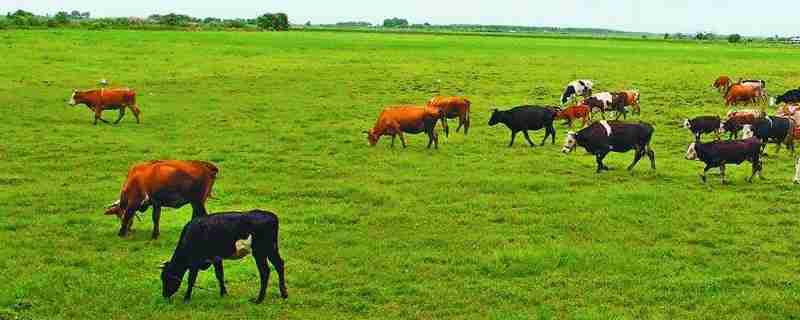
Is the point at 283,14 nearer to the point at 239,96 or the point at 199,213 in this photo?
the point at 239,96

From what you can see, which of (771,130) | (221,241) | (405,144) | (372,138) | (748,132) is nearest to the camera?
(221,241)

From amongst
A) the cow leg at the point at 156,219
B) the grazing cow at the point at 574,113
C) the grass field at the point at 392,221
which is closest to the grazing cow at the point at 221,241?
the grass field at the point at 392,221

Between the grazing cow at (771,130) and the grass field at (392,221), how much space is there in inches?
24.6

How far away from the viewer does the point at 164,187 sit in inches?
478

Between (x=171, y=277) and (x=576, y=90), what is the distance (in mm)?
24110

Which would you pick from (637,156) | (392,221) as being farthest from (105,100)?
(637,156)

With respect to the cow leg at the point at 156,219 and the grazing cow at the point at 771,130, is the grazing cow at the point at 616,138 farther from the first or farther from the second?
the cow leg at the point at 156,219

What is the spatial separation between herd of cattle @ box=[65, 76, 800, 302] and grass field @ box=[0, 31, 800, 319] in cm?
50

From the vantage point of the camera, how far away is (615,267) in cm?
1142

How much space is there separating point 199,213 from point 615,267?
6322mm

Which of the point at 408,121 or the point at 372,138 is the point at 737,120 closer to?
the point at 408,121

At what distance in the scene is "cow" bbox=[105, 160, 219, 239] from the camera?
39.8 ft

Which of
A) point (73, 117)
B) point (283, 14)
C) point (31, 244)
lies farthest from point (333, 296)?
point (283, 14)

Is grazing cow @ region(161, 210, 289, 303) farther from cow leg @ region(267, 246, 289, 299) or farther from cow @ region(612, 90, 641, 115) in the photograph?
cow @ region(612, 90, 641, 115)
